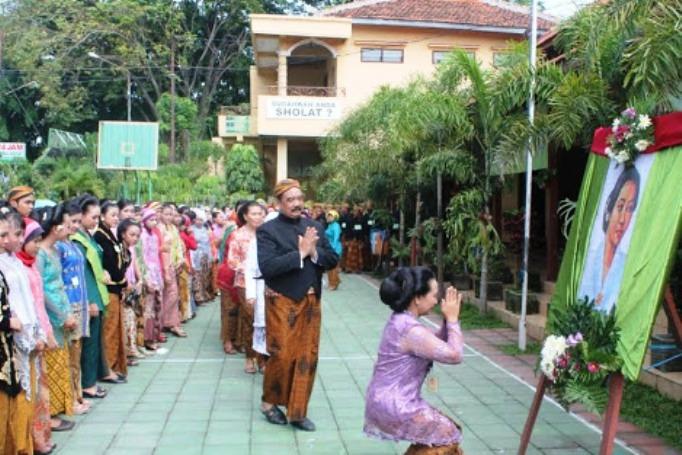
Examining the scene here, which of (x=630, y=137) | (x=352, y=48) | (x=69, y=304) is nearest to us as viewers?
(x=630, y=137)

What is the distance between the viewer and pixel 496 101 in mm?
8914

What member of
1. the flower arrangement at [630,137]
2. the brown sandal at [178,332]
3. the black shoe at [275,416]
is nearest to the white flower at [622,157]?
the flower arrangement at [630,137]

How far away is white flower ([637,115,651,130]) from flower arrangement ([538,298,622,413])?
105cm

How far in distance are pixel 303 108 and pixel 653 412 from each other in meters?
20.5

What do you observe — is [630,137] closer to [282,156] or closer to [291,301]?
[291,301]

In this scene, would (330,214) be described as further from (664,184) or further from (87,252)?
(664,184)

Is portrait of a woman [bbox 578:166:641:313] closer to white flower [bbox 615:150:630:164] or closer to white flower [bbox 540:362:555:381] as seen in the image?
white flower [bbox 615:150:630:164]

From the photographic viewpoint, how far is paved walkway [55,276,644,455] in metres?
5.13

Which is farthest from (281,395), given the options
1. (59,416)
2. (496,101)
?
(496,101)

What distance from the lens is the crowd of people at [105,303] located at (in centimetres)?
449

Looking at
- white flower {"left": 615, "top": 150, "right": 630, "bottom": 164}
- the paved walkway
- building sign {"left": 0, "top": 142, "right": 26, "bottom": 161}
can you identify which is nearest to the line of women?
the paved walkway

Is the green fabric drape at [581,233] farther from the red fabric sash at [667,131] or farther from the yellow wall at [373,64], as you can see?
the yellow wall at [373,64]

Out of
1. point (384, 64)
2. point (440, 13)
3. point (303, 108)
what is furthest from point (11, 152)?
point (440, 13)

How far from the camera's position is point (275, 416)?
5664 mm
